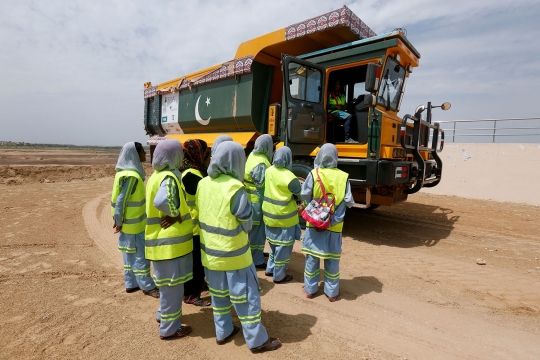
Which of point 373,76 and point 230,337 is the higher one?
point 373,76

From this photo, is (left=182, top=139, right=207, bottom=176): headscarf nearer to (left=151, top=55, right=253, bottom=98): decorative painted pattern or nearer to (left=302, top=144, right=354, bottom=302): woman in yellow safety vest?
(left=302, top=144, right=354, bottom=302): woman in yellow safety vest

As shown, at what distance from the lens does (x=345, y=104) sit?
5.71 m

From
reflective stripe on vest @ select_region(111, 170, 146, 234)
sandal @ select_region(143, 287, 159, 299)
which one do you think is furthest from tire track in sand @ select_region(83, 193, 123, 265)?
reflective stripe on vest @ select_region(111, 170, 146, 234)

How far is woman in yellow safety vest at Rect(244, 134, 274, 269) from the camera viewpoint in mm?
3896

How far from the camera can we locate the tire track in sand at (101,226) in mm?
4547

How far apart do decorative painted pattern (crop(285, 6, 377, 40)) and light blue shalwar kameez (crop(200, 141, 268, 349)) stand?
3.76 m

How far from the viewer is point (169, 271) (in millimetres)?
2367

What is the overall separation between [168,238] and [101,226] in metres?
4.26

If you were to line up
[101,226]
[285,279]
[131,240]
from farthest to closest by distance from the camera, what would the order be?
1. [101,226]
2. [285,279]
3. [131,240]

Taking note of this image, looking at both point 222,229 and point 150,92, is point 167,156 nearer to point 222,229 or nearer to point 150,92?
point 222,229

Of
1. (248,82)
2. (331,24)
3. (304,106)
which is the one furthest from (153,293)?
(331,24)

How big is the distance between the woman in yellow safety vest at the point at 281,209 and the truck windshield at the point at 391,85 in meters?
2.47

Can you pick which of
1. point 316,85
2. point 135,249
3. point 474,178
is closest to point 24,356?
point 135,249

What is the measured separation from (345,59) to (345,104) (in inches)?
34.6
